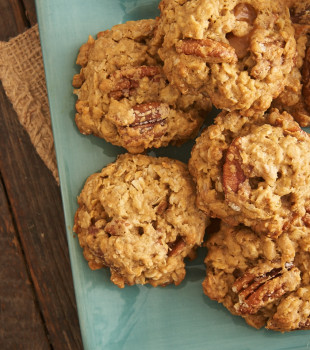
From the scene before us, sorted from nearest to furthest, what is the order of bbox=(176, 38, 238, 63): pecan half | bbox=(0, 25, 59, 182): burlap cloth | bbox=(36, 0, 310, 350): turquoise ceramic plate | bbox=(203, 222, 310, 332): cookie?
bbox=(176, 38, 238, 63): pecan half < bbox=(203, 222, 310, 332): cookie < bbox=(36, 0, 310, 350): turquoise ceramic plate < bbox=(0, 25, 59, 182): burlap cloth

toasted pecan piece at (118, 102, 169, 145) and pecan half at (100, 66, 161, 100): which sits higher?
pecan half at (100, 66, 161, 100)

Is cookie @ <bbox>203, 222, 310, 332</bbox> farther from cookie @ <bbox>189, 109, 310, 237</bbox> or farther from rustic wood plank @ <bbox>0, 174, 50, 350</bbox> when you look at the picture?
rustic wood plank @ <bbox>0, 174, 50, 350</bbox>

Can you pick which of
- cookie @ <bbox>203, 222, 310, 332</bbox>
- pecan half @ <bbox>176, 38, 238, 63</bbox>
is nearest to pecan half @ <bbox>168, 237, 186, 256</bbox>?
cookie @ <bbox>203, 222, 310, 332</bbox>

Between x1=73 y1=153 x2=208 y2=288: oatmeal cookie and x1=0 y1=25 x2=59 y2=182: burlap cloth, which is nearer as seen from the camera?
x1=73 y1=153 x2=208 y2=288: oatmeal cookie

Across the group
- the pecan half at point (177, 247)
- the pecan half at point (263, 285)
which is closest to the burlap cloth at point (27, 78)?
the pecan half at point (177, 247)

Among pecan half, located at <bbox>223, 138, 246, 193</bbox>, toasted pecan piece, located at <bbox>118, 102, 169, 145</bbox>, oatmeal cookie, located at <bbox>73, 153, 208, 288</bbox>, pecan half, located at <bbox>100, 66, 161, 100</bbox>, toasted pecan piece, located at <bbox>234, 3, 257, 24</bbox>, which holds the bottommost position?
oatmeal cookie, located at <bbox>73, 153, 208, 288</bbox>

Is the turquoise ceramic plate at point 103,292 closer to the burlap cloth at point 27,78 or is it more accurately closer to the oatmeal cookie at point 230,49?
the burlap cloth at point 27,78

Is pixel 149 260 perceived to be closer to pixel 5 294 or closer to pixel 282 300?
pixel 282 300
